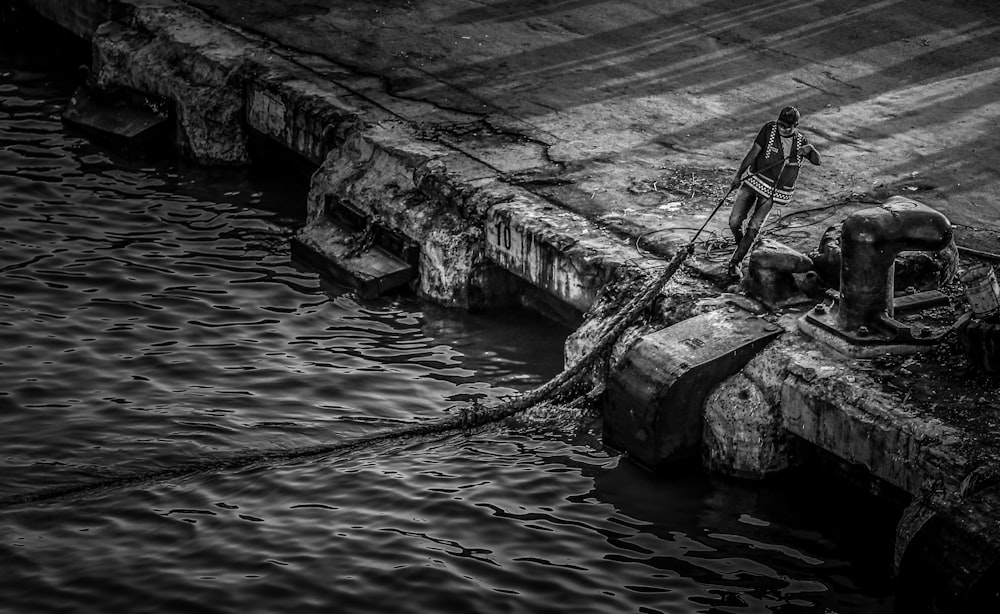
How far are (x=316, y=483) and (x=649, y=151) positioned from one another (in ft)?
15.4

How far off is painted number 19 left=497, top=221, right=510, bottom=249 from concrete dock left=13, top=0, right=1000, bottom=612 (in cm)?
3

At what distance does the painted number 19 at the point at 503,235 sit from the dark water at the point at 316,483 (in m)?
0.77

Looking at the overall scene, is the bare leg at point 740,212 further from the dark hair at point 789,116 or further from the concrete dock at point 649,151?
the dark hair at point 789,116

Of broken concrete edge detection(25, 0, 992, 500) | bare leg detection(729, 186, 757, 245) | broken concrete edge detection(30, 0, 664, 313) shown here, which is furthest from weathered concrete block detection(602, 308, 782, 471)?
broken concrete edge detection(30, 0, 664, 313)

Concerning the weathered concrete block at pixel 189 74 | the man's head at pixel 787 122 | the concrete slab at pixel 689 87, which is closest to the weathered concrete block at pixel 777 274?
the man's head at pixel 787 122

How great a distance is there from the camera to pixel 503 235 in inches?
397

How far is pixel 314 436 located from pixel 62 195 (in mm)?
5382

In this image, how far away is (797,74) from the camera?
511 inches

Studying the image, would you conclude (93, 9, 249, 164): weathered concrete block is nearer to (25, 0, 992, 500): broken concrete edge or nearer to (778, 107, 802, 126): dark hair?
(25, 0, 992, 500): broken concrete edge

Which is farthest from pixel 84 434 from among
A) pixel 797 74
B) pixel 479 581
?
pixel 797 74

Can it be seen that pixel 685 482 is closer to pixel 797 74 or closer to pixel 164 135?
pixel 797 74

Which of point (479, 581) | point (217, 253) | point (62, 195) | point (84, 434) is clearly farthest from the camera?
point (62, 195)

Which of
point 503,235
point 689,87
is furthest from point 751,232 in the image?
point 689,87

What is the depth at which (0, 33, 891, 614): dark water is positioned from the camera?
708cm
